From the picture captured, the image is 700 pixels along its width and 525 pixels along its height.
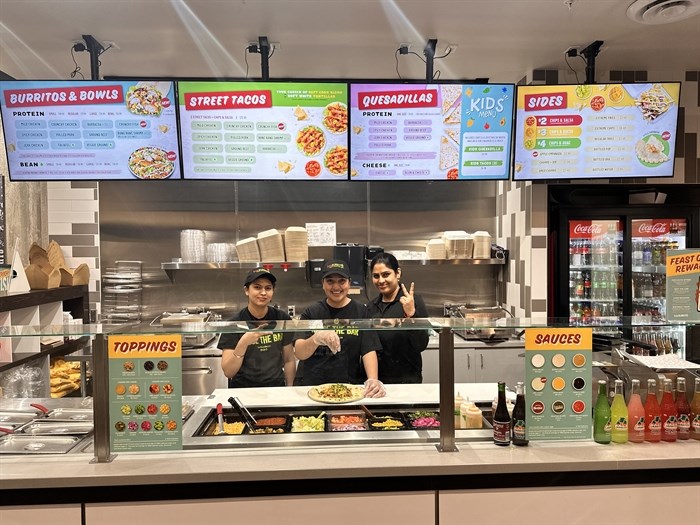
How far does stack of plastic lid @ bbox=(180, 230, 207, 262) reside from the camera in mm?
4684

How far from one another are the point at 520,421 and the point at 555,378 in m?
0.20

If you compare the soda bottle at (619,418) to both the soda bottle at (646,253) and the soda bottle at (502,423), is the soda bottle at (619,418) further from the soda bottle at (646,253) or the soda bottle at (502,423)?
the soda bottle at (646,253)

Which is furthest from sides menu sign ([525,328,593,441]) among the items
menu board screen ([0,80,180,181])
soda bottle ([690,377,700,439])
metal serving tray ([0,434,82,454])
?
menu board screen ([0,80,180,181])

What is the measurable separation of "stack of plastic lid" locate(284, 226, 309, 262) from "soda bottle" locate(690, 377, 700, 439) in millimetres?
3210

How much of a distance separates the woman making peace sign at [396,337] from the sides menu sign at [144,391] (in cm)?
159

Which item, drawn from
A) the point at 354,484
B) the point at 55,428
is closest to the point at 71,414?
the point at 55,428

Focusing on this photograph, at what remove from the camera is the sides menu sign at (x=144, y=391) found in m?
1.80

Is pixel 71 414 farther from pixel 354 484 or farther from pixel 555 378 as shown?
pixel 555 378

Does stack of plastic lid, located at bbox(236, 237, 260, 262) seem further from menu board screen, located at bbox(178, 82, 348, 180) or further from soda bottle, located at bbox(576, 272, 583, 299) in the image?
soda bottle, located at bbox(576, 272, 583, 299)

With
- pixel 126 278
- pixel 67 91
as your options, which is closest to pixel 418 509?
pixel 67 91

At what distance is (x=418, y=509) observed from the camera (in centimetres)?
173

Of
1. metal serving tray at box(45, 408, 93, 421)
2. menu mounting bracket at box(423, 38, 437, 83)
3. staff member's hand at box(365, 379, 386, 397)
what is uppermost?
menu mounting bracket at box(423, 38, 437, 83)

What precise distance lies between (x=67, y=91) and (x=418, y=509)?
10.1 feet

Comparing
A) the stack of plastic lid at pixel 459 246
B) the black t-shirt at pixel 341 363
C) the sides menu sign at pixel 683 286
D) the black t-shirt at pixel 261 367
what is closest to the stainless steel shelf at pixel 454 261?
the stack of plastic lid at pixel 459 246
